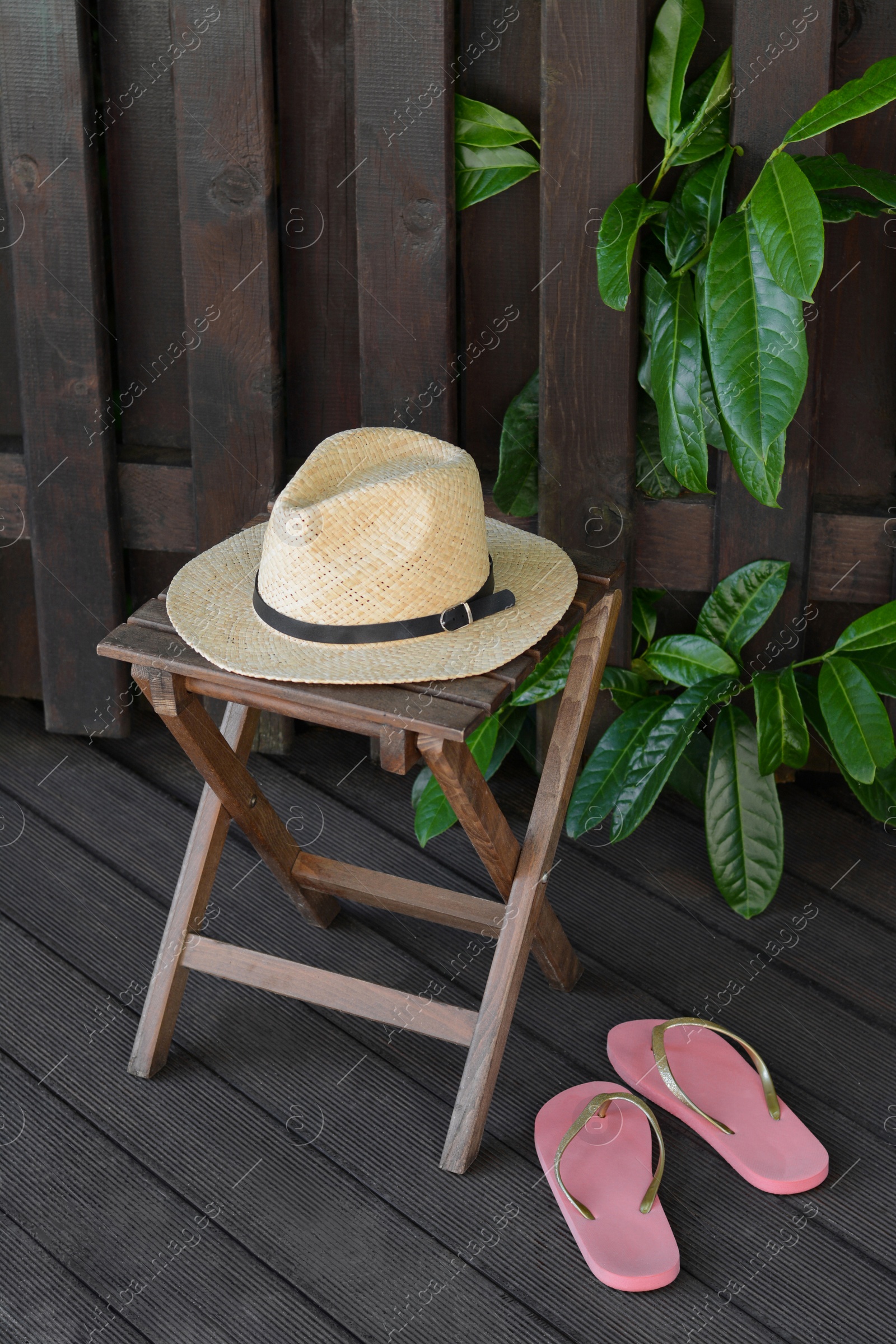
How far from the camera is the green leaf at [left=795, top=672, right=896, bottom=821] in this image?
2.20 meters

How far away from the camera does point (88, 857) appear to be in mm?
2467

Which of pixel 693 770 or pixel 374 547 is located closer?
pixel 374 547

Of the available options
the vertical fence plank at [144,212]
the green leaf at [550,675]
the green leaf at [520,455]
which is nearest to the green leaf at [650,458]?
the green leaf at [520,455]

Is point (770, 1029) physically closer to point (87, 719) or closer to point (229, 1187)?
point (229, 1187)

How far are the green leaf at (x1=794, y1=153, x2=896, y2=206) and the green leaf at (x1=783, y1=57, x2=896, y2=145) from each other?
0.24 feet

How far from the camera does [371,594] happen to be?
1693mm

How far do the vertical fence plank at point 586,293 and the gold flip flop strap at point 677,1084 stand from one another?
0.67 metres

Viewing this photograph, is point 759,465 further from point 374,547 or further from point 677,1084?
point 677,1084

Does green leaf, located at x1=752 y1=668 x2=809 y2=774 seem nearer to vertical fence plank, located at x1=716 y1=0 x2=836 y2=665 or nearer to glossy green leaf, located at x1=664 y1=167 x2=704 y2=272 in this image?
vertical fence plank, located at x1=716 y1=0 x2=836 y2=665

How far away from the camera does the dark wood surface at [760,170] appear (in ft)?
6.76

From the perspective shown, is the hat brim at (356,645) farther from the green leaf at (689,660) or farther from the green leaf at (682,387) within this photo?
the green leaf at (689,660)

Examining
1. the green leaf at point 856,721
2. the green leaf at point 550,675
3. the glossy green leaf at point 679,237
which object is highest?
the glossy green leaf at point 679,237

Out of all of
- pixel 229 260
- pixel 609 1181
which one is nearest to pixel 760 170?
pixel 229 260

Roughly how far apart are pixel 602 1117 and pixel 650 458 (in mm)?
1120
